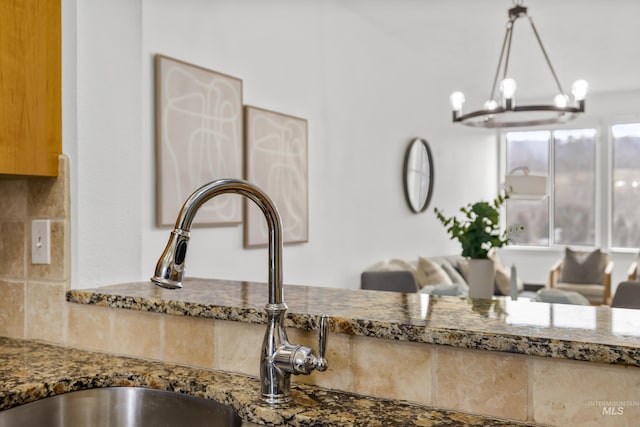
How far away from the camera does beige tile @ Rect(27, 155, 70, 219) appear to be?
1.50 metres

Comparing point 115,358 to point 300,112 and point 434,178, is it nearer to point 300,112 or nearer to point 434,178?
point 300,112

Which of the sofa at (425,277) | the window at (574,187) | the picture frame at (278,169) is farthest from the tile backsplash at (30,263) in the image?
the window at (574,187)

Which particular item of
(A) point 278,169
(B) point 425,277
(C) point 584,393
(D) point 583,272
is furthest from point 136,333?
(D) point 583,272

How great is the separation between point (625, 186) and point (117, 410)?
7.09 m

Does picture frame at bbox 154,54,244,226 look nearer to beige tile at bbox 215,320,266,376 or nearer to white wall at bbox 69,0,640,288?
white wall at bbox 69,0,640,288

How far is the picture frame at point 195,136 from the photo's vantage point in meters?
2.76

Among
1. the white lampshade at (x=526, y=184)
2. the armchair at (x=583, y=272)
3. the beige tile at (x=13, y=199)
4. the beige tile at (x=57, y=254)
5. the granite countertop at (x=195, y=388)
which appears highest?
the white lampshade at (x=526, y=184)

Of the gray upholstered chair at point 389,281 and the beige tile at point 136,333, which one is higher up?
the beige tile at point 136,333

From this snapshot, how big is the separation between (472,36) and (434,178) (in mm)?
1465

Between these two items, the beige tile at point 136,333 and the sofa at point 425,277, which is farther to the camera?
the sofa at point 425,277

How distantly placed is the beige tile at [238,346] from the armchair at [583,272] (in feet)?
18.5

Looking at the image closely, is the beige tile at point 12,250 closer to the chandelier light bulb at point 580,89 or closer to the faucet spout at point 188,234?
the faucet spout at point 188,234

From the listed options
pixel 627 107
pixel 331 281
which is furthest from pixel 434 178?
pixel 627 107

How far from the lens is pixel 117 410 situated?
4.05ft
